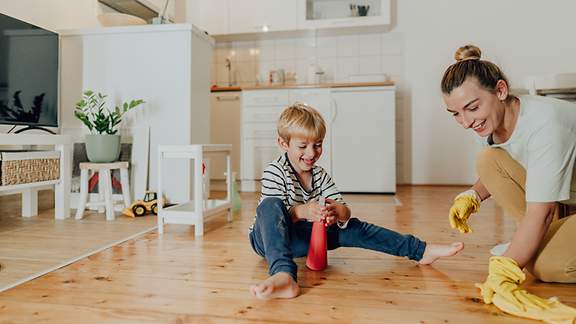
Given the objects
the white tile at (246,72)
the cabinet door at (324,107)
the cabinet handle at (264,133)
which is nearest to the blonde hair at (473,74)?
the cabinet door at (324,107)

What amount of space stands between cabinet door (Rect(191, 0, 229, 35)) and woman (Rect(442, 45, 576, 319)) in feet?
10.0

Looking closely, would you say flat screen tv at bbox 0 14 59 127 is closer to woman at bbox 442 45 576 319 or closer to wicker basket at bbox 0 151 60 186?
wicker basket at bbox 0 151 60 186

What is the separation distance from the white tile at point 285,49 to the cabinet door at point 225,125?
75 centimetres

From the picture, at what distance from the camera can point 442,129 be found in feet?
12.1

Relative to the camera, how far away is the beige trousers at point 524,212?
1037 mm

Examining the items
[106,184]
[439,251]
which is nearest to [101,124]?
[106,184]

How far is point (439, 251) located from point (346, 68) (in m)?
2.88

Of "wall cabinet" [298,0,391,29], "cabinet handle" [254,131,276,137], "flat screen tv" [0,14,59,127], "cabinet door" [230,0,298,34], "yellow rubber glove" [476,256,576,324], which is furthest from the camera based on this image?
"cabinet door" [230,0,298,34]

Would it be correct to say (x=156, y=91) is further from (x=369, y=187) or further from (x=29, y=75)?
(x=369, y=187)

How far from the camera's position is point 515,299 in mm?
896

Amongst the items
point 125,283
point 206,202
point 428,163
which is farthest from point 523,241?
point 428,163

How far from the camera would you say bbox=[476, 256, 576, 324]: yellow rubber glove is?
2.76 feet

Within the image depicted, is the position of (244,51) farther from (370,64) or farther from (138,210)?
(138,210)

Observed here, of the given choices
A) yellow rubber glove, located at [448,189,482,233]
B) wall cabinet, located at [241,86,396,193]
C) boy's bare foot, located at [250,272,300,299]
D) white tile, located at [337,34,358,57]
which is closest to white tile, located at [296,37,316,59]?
white tile, located at [337,34,358,57]
